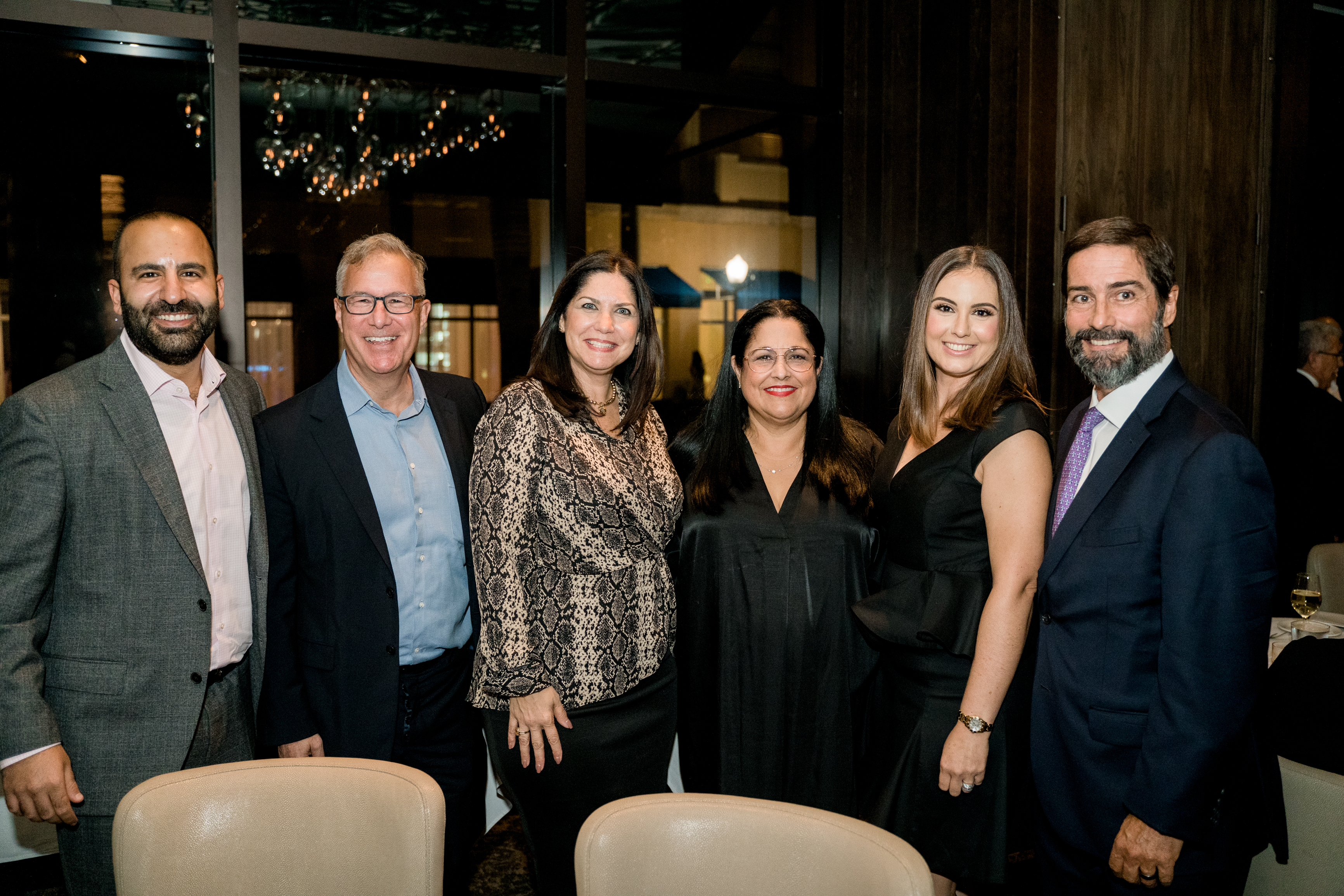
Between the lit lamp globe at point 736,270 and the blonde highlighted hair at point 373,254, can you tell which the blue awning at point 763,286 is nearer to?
the lit lamp globe at point 736,270

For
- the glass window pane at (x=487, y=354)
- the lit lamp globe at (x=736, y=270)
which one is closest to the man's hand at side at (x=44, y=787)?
Answer: the glass window pane at (x=487, y=354)

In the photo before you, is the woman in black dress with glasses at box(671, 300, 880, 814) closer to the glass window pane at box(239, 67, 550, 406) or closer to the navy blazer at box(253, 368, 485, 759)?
the navy blazer at box(253, 368, 485, 759)

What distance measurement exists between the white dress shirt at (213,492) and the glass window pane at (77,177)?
4.81 feet

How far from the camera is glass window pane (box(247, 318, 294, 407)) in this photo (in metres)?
3.77

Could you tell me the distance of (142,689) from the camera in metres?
1.97

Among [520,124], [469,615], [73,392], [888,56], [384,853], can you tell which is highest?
[888,56]

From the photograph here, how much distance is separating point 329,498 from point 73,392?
0.59 m

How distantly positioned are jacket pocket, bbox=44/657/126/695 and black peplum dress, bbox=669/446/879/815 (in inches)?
54.2

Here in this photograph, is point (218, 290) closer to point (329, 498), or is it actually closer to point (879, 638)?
→ point (329, 498)

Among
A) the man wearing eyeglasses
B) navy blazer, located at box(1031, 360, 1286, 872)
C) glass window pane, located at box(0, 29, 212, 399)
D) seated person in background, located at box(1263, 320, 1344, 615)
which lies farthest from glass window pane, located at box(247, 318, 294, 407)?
seated person in background, located at box(1263, 320, 1344, 615)

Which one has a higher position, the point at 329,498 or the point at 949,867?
the point at 329,498

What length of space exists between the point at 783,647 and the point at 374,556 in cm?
108

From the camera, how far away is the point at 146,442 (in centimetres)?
201

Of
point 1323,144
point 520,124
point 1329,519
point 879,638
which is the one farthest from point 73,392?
point 1323,144
